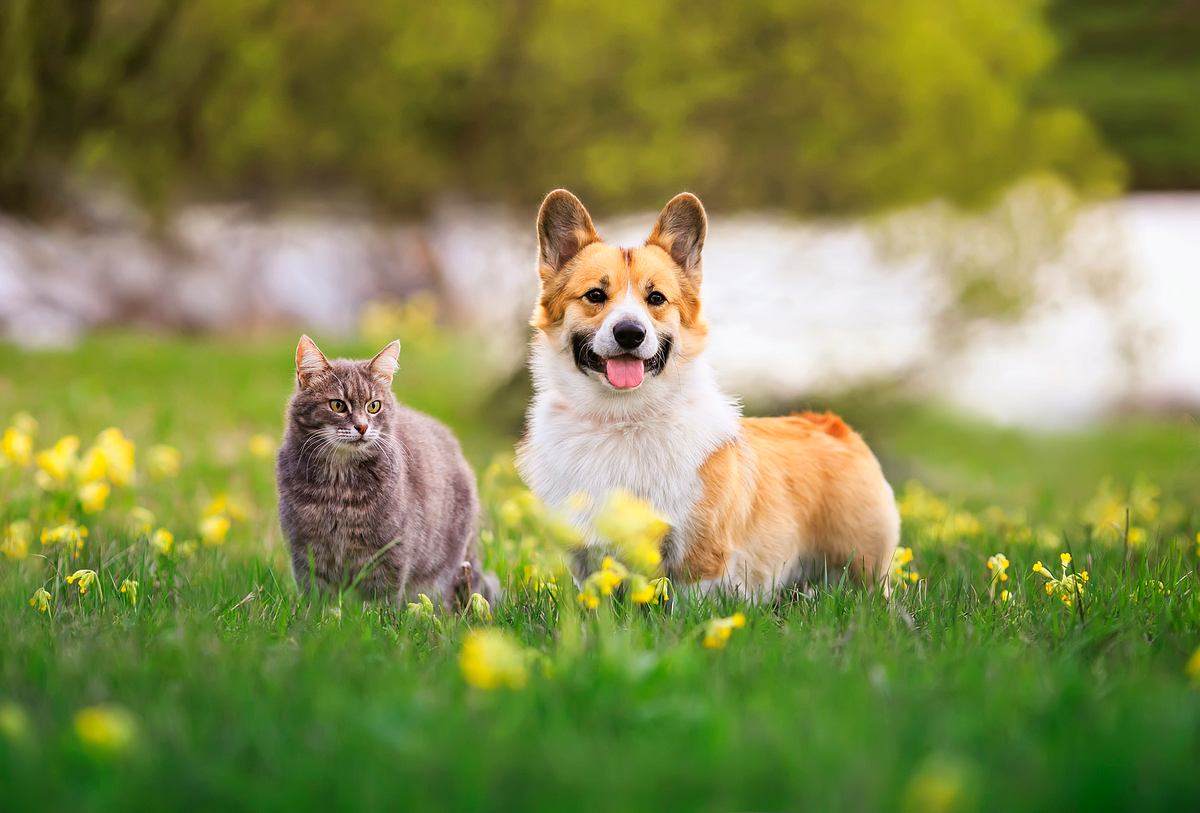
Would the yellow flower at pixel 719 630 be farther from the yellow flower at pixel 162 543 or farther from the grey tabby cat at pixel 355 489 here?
the yellow flower at pixel 162 543

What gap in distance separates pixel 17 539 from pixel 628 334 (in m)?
2.48

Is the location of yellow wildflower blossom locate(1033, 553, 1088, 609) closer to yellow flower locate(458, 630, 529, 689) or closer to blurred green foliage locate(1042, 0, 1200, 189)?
yellow flower locate(458, 630, 529, 689)

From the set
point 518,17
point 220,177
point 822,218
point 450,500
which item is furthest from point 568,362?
point 220,177

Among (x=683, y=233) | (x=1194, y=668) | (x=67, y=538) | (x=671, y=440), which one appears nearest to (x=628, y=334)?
(x=671, y=440)

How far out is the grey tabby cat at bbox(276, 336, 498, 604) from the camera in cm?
374

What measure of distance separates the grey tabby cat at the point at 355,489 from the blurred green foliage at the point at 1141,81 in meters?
14.4

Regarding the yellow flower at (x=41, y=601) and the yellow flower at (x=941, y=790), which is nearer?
the yellow flower at (x=941, y=790)

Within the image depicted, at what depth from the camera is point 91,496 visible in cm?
445

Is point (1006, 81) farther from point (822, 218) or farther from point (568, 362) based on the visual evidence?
point (568, 362)

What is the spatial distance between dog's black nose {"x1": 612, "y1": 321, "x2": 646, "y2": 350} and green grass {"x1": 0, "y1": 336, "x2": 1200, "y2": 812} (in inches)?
31.7

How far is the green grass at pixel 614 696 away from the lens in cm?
197

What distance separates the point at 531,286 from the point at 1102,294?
423cm

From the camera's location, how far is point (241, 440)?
25.5ft

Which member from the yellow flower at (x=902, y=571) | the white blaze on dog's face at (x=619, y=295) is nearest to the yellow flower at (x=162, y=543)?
the white blaze on dog's face at (x=619, y=295)
